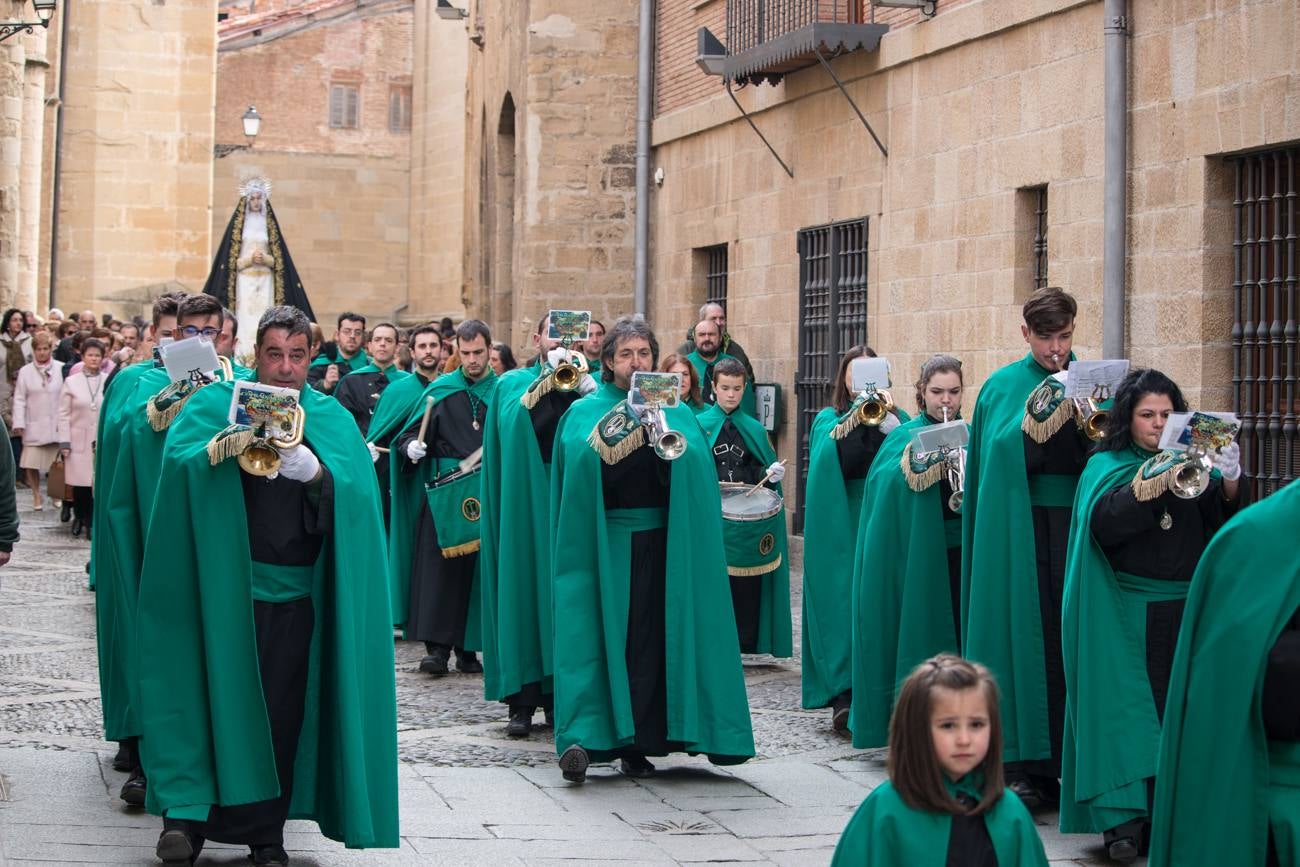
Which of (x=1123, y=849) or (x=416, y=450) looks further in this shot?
(x=416, y=450)

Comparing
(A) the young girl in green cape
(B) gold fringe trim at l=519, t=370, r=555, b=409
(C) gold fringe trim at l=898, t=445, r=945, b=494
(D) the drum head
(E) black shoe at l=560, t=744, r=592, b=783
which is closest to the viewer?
(A) the young girl in green cape

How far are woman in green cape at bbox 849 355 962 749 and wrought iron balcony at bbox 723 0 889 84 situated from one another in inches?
277

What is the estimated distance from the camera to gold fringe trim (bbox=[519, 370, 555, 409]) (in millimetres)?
10008

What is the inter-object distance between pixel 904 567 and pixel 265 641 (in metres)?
3.43

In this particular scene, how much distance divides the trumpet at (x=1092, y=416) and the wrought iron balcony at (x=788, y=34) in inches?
348

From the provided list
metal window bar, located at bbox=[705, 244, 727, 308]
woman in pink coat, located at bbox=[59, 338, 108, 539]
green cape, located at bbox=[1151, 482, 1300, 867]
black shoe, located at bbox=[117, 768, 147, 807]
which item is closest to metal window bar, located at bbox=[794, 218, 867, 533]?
metal window bar, located at bbox=[705, 244, 727, 308]

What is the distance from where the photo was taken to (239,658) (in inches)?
266

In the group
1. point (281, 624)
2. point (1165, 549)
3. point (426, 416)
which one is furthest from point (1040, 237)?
point (281, 624)

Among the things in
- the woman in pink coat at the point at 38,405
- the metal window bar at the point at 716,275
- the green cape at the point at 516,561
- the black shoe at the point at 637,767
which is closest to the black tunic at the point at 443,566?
the green cape at the point at 516,561

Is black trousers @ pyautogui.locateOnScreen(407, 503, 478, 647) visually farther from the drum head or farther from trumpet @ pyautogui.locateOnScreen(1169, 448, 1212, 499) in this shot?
trumpet @ pyautogui.locateOnScreen(1169, 448, 1212, 499)

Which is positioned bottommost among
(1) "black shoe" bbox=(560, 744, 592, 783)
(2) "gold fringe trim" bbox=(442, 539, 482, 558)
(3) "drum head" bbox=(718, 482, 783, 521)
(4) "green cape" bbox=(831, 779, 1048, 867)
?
(1) "black shoe" bbox=(560, 744, 592, 783)

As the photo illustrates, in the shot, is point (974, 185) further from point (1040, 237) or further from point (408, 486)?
point (408, 486)

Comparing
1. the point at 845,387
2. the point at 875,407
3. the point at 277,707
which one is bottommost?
the point at 277,707

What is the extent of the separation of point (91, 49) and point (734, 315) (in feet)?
66.3
